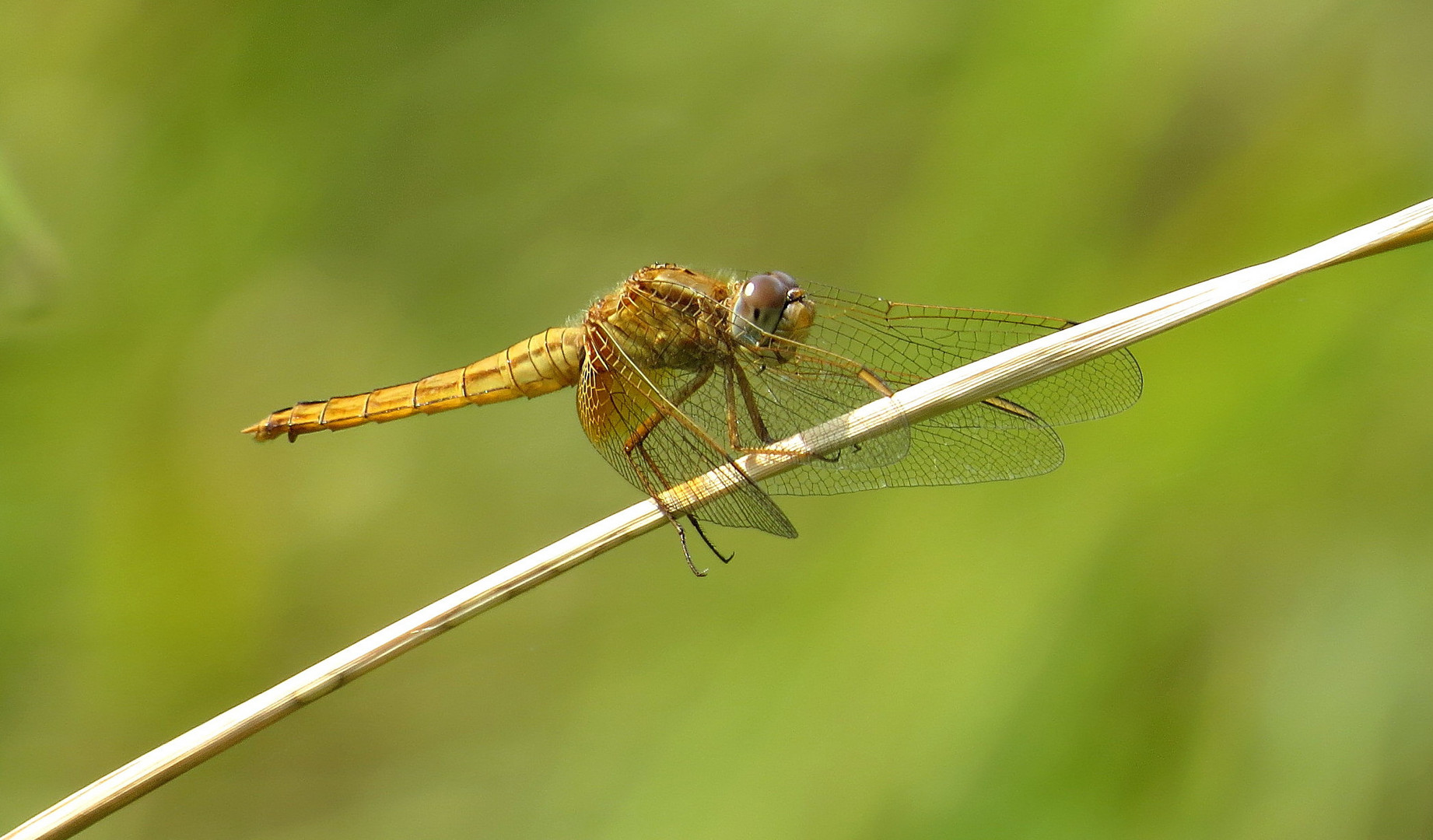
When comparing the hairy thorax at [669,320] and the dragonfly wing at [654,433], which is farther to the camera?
the hairy thorax at [669,320]

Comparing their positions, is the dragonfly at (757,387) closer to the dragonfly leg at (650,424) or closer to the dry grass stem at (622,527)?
the dragonfly leg at (650,424)

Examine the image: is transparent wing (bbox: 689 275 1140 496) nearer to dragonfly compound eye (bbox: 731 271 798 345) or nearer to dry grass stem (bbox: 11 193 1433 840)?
dragonfly compound eye (bbox: 731 271 798 345)

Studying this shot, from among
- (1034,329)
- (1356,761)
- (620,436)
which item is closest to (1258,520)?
(1356,761)

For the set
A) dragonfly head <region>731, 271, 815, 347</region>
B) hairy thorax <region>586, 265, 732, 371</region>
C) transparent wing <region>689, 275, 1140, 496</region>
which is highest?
hairy thorax <region>586, 265, 732, 371</region>

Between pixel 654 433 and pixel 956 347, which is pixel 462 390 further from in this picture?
pixel 956 347

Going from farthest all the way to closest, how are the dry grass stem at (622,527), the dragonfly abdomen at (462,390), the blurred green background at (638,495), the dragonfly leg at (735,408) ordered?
1. the dragonfly abdomen at (462,390)
2. the dragonfly leg at (735,408)
3. the blurred green background at (638,495)
4. the dry grass stem at (622,527)

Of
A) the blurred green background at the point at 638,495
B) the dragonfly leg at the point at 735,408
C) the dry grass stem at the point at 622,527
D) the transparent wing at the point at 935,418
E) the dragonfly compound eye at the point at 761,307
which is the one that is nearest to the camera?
the dry grass stem at the point at 622,527

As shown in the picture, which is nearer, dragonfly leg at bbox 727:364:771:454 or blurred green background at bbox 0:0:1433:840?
blurred green background at bbox 0:0:1433:840

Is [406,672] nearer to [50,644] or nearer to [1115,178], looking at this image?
[50,644]

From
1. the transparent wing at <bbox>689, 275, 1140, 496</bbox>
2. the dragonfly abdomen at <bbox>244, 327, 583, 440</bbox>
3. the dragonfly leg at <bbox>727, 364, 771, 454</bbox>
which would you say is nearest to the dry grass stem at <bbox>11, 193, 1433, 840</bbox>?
the transparent wing at <bbox>689, 275, 1140, 496</bbox>

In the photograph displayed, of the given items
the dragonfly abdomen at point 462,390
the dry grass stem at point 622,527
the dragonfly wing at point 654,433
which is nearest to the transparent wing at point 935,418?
the dragonfly wing at point 654,433
